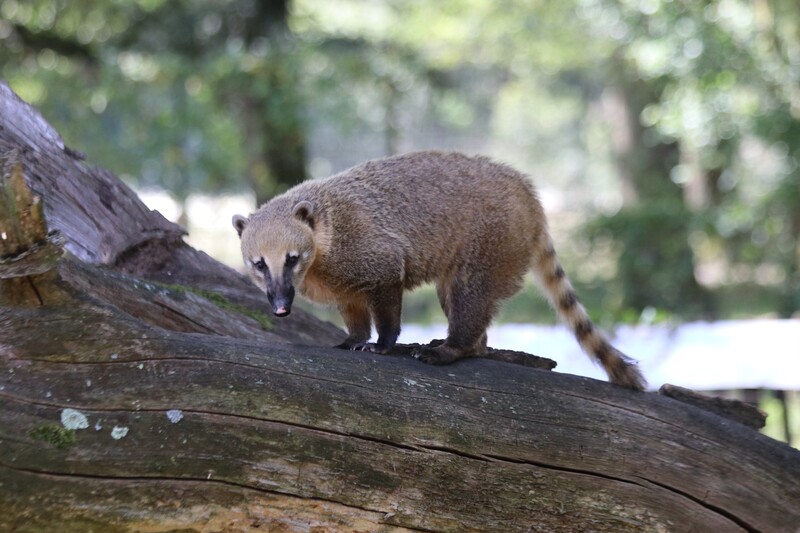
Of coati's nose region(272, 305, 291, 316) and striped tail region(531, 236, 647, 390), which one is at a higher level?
striped tail region(531, 236, 647, 390)

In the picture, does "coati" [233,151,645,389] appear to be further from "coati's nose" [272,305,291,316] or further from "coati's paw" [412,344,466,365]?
"coati's nose" [272,305,291,316]

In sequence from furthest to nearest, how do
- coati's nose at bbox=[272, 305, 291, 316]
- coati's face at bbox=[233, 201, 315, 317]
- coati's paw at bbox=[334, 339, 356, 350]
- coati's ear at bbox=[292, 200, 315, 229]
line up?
coati's paw at bbox=[334, 339, 356, 350] < coati's ear at bbox=[292, 200, 315, 229] < coati's face at bbox=[233, 201, 315, 317] < coati's nose at bbox=[272, 305, 291, 316]

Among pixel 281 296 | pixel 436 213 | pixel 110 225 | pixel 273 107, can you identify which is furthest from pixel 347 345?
pixel 273 107

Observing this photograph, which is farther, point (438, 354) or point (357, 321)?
point (357, 321)

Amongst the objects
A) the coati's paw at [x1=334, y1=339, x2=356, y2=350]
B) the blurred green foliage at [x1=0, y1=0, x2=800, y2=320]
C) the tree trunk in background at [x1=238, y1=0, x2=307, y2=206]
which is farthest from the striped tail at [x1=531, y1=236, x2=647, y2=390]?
the tree trunk in background at [x1=238, y1=0, x2=307, y2=206]

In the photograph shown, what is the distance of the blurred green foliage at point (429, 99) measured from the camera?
1156 centimetres

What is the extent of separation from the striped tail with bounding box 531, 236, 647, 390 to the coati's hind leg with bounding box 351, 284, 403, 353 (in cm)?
99

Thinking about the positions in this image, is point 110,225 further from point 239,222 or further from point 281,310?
point 281,310

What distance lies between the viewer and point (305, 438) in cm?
361

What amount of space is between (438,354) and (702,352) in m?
2.96

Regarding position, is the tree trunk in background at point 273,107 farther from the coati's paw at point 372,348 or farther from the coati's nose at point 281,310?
the coati's nose at point 281,310

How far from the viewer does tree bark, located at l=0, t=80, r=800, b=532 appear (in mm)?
3305

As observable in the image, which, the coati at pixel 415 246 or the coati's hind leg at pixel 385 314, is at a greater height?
the coati at pixel 415 246

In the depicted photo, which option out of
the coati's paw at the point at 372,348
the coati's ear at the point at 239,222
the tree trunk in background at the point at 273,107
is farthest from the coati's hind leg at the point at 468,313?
the tree trunk in background at the point at 273,107
